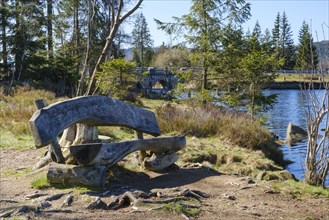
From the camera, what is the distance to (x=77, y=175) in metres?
5.93

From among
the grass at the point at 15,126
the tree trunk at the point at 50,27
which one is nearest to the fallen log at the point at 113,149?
the grass at the point at 15,126

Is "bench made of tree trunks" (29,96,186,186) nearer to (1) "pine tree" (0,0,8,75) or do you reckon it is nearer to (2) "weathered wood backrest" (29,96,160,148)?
(2) "weathered wood backrest" (29,96,160,148)

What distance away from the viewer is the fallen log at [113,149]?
5938 mm

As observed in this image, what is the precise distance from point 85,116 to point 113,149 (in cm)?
64

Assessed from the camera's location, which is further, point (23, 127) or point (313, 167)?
point (23, 127)

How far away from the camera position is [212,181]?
686 cm

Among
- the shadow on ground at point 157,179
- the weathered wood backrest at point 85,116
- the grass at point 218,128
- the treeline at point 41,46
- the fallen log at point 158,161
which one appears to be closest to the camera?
the weathered wood backrest at point 85,116

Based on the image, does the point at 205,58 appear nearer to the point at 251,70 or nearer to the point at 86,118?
the point at 251,70

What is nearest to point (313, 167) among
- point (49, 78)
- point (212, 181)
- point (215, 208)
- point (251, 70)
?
point (212, 181)

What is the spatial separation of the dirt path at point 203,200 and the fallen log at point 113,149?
15.4 inches

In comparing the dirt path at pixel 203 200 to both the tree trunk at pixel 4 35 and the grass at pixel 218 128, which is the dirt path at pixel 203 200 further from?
the tree trunk at pixel 4 35

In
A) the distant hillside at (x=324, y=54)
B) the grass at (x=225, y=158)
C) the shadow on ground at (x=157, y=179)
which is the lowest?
the grass at (x=225, y=158)

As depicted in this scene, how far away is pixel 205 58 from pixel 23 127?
7024 mm

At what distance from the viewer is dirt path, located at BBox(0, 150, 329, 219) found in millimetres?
4840
